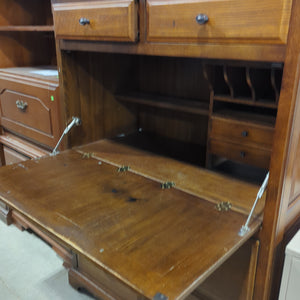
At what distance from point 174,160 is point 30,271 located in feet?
3.28

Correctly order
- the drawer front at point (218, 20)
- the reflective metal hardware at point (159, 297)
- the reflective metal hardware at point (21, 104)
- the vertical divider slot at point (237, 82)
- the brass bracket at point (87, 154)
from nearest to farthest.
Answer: the reflective metal hardware at point (159, 297)
the drawer front at point (218, 20)
the vertical divider slot at point (237, 82)
the brass bracket at point (87, 154)
the reflective metal hardware at point (21, 104)

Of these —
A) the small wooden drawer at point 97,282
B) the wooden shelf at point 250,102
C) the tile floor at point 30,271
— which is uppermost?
the wooden shelf at point 250,102

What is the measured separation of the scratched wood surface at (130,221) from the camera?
65cm

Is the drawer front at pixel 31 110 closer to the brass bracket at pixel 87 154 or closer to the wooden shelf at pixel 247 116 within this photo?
the brass bracket at pixel 87 154

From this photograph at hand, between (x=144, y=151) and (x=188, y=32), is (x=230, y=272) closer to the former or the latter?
(x=144, y=151)

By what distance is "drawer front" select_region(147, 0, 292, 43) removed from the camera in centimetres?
71

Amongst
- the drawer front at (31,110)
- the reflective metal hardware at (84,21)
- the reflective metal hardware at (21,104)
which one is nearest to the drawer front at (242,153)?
the reflective metal hardware at (84,21)

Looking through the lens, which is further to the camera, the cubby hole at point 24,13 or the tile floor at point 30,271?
the cubby hole at point 24,13

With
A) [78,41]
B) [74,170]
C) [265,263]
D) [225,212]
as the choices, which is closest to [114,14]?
[78,41]

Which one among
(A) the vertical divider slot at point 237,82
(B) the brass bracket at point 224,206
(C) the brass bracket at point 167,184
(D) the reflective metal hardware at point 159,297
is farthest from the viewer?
(A) the vertical divider slot at point 237,82

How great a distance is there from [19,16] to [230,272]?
78.4 inches

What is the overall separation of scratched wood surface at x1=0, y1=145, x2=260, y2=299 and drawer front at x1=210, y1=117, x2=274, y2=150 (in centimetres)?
33

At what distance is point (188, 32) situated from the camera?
86cm

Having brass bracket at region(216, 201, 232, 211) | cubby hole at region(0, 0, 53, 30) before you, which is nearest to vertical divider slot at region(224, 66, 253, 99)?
brass bracket at region(216, 201, 232, 211)
